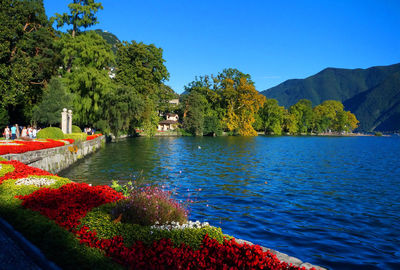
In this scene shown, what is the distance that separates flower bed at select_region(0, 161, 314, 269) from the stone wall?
9.04 m

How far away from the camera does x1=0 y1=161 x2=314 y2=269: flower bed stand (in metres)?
5.21

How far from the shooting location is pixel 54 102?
1709 inches

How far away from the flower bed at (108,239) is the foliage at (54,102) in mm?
37780

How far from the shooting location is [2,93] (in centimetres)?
3256

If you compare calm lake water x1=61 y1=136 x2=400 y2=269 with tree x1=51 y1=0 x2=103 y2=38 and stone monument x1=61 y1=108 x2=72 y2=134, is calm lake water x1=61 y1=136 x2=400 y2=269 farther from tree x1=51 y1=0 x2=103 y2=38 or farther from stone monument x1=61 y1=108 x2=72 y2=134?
tree x1=51 y1=0 x2=103 y2=38

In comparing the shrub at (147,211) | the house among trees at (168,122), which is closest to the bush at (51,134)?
the shrub at (147,211)

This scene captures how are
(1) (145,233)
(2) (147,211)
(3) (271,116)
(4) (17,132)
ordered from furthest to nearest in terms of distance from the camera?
(3) (271,116), (4) (17,132), (2) (147,211), (1) (145,233)

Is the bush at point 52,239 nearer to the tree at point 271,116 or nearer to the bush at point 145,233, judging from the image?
the bush at point 145,233

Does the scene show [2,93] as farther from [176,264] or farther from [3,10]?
[176,264]

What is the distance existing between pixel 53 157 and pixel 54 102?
25.8m

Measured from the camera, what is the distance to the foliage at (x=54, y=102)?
4334 centimetres

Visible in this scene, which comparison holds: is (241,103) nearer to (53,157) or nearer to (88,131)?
(88,131)

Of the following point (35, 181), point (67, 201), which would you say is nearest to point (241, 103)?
point (35, 181)

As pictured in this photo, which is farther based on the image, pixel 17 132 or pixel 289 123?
pixel 289 123
